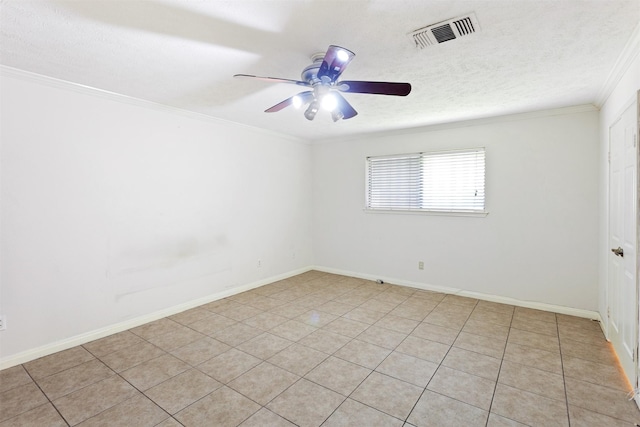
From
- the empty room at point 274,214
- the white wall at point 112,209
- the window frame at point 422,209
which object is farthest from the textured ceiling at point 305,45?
the window frame at point 422,209

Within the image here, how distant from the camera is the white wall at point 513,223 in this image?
3361 millimetres

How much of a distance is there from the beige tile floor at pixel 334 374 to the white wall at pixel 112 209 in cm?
41

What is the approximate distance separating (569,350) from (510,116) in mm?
2573

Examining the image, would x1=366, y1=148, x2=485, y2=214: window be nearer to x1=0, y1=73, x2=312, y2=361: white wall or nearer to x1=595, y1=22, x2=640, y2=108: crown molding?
x1=595, y1=22, x2=640, y2=108: crown molding

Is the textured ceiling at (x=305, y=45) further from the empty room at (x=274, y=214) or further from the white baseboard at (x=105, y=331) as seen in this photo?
the white baseboard at (x=105, y=331)

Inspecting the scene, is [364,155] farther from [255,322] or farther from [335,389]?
[335,389]

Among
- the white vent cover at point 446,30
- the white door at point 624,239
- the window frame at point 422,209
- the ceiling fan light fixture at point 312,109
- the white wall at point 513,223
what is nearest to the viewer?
the white vent cover at point 446,30

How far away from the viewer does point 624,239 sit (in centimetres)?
230

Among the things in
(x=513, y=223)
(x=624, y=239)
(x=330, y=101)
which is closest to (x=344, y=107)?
(x=330, y=101)

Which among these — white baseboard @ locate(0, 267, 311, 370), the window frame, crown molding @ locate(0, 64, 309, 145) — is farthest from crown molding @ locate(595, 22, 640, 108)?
white baseboard @ locate(0, 267, 311, 370)

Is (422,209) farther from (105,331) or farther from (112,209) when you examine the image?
(105,331)

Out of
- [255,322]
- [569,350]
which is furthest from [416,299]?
[255,322]

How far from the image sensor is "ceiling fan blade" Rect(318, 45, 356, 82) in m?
1.64

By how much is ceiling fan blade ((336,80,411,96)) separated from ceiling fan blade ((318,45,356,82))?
87mm
